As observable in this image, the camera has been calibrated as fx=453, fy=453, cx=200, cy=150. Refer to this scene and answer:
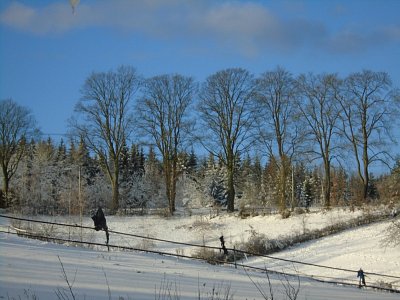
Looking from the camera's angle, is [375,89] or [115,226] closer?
[115,226]

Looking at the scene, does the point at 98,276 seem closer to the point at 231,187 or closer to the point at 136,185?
the point at 231,187

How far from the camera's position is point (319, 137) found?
116 ft

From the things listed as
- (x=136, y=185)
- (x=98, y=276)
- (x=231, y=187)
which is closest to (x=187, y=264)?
(x=98, y=276)

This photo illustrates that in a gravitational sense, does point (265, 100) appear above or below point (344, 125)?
above

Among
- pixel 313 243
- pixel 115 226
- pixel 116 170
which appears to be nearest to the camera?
pixel 313 243

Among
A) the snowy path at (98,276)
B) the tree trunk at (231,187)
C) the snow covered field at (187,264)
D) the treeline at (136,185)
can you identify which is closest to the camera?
the snowy path at (98,276)

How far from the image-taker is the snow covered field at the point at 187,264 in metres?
7.62

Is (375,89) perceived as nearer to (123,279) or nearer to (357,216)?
A: (357,216)

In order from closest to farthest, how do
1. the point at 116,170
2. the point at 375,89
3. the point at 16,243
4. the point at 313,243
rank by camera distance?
the point at 16,243 → the point at 313,243 → the point at 375,89 → the point at 116,170

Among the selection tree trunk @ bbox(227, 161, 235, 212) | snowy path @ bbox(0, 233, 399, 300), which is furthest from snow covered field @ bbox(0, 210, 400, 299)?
tree trunk @ bbox(227, 161, 235, 212)

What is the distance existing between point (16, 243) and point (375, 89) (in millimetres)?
29037

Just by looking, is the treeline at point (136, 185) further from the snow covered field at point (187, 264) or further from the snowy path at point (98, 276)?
the snowy path at point (98, 276)

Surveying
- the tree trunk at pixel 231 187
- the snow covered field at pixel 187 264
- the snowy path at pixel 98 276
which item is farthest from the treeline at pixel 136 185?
the snowy path at pixel 98 276

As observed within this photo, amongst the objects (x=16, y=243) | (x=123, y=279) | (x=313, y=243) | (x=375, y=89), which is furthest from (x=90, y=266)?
(x=375, y=89)
